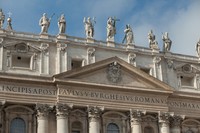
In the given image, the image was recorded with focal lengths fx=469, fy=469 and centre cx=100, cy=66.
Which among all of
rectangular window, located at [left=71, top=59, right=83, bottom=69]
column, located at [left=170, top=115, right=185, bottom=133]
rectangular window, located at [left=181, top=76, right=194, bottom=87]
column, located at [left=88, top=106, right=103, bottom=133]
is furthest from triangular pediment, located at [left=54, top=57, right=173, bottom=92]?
rectangular window, located at [left=181, top=76, right=194, bottom=87]

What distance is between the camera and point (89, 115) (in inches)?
1298

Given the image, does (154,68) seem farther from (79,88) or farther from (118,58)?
(79,88)

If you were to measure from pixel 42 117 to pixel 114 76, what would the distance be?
6.39m

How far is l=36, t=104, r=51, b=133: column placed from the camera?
31641 mm

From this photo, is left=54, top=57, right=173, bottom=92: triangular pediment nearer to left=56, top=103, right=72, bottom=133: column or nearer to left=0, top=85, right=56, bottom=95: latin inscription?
left=0, top=85, right=56, bottom=95: latin inscription

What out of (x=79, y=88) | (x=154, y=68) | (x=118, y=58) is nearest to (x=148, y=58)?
(x=154, y=68)

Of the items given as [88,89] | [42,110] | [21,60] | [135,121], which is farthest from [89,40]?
[135,121]

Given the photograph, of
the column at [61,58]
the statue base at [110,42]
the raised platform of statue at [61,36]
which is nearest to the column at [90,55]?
the statue base at [110,42]

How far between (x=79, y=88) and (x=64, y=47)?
3363 millimetres

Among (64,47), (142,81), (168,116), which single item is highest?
(64,47)

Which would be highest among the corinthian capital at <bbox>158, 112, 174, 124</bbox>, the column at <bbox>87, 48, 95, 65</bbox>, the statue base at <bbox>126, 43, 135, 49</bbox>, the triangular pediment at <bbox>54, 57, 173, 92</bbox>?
the statue base at <bbox>126, 43, 135, 49</bbox>

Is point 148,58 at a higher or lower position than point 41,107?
higher

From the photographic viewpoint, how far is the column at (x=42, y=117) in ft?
104

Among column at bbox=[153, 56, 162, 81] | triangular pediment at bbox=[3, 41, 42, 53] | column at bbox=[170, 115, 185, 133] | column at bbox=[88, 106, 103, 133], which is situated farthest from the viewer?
column at bbox=[153, 56, 162, 81]
